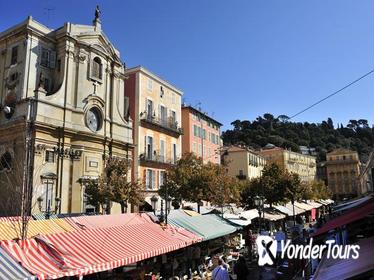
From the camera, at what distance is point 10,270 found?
7.36 meters

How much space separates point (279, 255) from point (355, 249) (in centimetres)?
1086

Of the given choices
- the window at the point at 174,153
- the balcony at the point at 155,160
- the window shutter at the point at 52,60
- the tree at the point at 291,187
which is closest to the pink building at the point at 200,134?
the window at the point at 174,153

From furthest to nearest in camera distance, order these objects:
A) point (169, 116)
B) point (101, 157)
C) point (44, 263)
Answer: point (169, 116) < point (101, 157) < point (44, 263)

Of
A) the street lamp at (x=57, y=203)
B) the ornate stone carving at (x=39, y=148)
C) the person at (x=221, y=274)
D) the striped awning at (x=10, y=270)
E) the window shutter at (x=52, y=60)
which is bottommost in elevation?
the person at (x=221, y=274)

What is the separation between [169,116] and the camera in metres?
42.9

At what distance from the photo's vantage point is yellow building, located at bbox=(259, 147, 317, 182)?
87056 mm

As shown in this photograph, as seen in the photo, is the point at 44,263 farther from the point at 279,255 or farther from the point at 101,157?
the point at 101,157

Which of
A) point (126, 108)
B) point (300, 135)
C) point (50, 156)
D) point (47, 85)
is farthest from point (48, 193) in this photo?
point (300, 135)

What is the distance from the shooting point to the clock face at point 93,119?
3156 cm

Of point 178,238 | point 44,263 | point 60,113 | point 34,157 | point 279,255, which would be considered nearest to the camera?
point 44,263

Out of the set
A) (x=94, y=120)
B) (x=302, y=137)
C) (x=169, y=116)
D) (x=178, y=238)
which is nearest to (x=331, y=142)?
(x=302, y=137)

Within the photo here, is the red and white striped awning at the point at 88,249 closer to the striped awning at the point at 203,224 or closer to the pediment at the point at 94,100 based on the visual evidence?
the striped awning at the point at 203,224

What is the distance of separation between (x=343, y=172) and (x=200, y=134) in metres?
70.9

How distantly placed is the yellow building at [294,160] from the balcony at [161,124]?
40255mm
